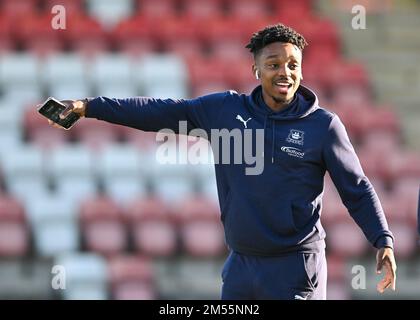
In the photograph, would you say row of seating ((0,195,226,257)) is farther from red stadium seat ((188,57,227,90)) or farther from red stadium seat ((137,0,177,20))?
red stadium seat ((137,0,177,20))

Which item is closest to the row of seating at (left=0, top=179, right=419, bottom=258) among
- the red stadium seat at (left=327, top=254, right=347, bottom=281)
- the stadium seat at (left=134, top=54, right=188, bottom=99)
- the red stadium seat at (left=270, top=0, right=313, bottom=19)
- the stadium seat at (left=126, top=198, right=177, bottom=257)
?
the stadium seat at (left=126, top=198, right=177, bottom=257)

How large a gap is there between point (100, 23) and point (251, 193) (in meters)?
5.10

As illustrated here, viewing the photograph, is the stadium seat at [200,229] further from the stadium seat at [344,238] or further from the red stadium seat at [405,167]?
the red stadium seat at [405,167]

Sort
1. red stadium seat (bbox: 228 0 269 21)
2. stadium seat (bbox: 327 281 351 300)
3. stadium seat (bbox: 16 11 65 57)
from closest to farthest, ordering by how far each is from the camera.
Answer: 1. stadium seat (bbox: 327 281 351 300)
2. stadium seat (bbox: 16 11 65 57)
3. red stadium seat (bbox: 228 0 269 21)

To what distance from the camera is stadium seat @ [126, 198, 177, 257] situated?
768 centimetres

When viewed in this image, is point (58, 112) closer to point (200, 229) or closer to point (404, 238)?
point (200, 229)

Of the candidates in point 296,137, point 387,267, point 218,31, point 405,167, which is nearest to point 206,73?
point 218,31

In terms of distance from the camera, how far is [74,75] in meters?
8.67

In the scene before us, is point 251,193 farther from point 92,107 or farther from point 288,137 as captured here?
point 92,107

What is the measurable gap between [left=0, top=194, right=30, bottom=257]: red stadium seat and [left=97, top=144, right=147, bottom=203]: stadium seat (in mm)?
667

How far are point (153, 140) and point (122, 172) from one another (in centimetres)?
37

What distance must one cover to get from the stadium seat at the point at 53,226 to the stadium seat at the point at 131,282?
1.28 ft

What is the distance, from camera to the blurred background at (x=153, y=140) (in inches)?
297

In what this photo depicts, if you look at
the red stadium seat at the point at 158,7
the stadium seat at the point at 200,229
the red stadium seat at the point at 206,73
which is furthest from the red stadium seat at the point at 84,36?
the stadium seat at the point at 200,229
